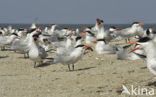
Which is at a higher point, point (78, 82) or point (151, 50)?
point (151, 50)

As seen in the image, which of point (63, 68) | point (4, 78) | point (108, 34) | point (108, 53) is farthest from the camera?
point (108, 34)

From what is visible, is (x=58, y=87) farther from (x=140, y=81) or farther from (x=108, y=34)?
(x=108, y=34)

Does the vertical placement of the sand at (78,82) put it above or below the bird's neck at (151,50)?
below

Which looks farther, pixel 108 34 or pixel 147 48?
pixel 108 34

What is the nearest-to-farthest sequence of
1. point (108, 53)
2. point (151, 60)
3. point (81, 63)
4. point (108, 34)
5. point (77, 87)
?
point (151, 60) < point (77, 87) < point (81, 63) < point (108, 53) < point (108, 34)

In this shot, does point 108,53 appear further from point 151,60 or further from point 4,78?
point 151,60

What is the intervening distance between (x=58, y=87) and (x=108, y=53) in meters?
5.50

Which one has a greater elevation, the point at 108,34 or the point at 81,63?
the point at 108,34

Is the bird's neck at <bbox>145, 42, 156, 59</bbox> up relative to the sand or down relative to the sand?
up

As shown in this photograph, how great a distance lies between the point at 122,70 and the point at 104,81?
125cm

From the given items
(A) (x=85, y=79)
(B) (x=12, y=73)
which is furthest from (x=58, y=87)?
(B) (x=12, y=73)

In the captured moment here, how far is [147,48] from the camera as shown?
18.3ft

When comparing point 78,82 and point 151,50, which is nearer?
point 151,50

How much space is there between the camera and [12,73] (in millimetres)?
8148
